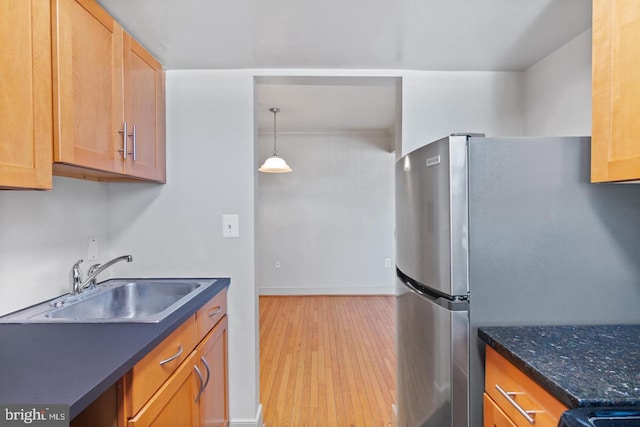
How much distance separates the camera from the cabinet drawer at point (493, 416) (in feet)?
3.14

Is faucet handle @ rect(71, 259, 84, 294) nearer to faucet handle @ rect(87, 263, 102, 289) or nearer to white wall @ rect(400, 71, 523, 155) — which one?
faucet handle @ rect(87, 263, 102, 289)

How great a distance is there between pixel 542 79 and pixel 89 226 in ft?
8.56

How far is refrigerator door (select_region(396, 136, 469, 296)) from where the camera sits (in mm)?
1108

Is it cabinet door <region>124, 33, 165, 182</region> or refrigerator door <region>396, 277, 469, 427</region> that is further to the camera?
cabinet door <region>124, 33, 165, 182</region>

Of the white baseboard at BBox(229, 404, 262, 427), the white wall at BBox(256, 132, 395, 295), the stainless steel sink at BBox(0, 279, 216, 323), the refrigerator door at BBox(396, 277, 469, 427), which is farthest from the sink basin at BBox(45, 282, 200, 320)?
the white wall at BBox(256, 132, 395, 295)

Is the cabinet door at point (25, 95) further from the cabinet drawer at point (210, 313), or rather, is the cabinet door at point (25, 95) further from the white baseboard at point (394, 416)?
the white baseboard at point (394, 416)

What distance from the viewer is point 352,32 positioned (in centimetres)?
147

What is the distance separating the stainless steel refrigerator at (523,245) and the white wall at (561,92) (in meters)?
0.57

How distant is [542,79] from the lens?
173 centimetres

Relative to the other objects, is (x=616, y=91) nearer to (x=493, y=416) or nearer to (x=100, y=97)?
(x=493, y=416)

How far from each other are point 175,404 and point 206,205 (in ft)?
3.39

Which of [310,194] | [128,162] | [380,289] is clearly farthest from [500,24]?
[380,289]

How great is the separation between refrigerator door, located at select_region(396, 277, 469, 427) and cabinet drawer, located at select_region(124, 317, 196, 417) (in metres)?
0.96

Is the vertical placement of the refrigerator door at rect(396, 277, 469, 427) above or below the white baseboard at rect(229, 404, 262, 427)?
above
